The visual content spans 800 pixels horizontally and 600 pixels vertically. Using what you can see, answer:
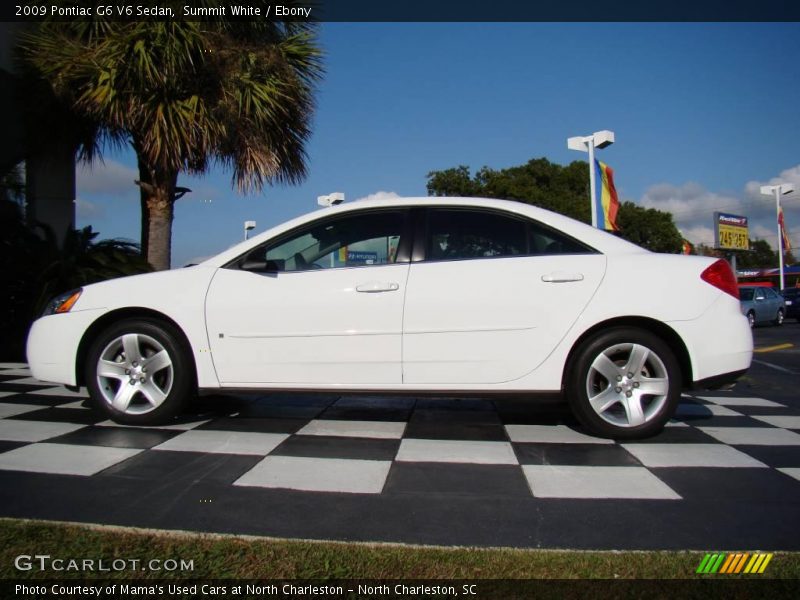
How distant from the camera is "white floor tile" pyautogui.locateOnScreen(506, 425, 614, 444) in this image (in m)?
3.47

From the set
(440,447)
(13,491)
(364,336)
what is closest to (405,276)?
(364,336)

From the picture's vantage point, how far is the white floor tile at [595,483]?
2557 millimetres

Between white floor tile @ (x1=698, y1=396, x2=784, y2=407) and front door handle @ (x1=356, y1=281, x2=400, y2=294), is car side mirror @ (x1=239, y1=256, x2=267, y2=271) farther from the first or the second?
white floor tile @ (x1=698, y1=396, x2=784, y2=407)

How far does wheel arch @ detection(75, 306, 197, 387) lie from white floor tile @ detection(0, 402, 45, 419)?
28.7 inches

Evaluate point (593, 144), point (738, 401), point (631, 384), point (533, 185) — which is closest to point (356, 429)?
point (631, 384)

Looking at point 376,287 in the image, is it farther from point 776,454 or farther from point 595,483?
point 776,454

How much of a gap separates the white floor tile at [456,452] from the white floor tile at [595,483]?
22cm

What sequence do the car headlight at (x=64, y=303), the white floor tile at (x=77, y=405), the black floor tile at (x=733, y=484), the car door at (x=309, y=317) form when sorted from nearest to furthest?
1. the black floor tile at (x=733, y=484)
2. the car door at (x=309, y=317)
3. the car headlight at (x=64, y=303)
4. the white floor tile at (x=77, y=405)

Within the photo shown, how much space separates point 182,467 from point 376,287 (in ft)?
4.61

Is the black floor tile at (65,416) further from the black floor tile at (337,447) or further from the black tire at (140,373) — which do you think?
the black floor tile at (337,447)

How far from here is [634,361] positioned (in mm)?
3375

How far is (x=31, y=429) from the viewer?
3.62 m

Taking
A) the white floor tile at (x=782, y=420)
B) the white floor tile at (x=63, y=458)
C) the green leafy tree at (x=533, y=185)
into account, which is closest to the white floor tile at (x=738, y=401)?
the white floor tile at (x=782, y=420)

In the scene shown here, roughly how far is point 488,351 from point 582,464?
79cm
